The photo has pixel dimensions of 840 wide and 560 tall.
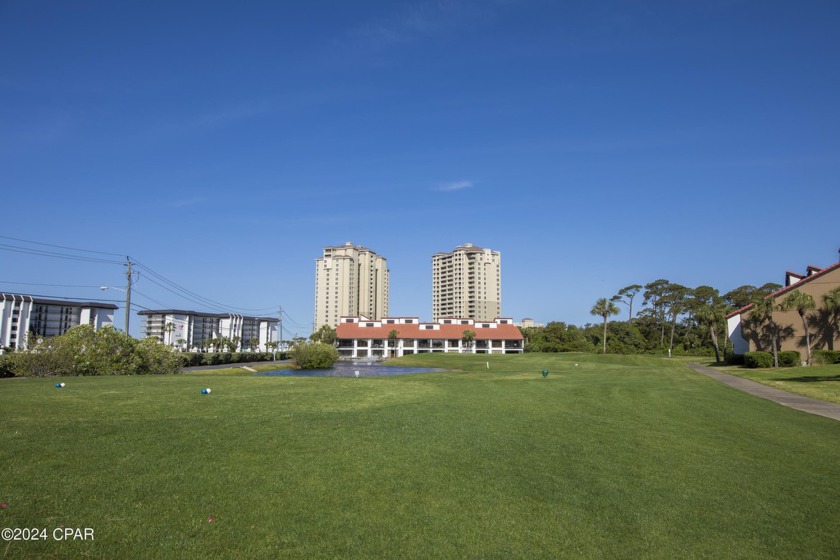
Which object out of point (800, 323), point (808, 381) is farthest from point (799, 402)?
point (800, 323)

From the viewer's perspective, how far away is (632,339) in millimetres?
95688

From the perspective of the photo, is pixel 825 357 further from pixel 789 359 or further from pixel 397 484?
pixel 397 484

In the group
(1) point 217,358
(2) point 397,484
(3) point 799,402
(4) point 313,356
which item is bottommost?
(1) point 217,358

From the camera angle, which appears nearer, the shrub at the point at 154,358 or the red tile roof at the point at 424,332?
the shrub at the point at 154,358

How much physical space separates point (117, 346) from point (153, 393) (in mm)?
18319

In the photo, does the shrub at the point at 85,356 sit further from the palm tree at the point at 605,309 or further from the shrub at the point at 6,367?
the palm tree at the point at 605,309

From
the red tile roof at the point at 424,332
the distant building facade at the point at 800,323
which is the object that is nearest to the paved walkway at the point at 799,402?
the distant building facade at the point at 800,323

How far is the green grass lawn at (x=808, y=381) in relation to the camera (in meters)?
23.6

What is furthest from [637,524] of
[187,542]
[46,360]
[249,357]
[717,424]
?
[249,357]

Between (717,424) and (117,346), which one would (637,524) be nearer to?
(717,424)

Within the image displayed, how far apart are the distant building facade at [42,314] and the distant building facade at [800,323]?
118 metres

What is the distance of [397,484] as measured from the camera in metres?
7.15

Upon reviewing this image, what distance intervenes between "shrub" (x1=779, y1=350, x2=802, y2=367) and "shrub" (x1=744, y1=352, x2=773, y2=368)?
2.47ft

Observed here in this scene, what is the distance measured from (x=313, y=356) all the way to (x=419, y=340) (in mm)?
51646
